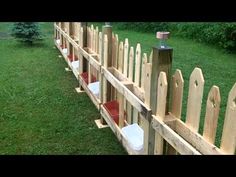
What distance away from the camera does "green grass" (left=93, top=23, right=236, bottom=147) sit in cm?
556

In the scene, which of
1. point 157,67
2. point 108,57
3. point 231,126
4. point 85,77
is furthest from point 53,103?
point 231,126

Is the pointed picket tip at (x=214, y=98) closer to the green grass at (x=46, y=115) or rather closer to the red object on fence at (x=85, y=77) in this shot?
the green grass at (x=46, y=115)

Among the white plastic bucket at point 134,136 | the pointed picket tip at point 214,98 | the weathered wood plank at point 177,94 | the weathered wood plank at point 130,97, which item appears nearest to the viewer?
the pointed picket tip at point 214,98

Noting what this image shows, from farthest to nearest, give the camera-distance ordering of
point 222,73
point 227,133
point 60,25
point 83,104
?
point 60,25 → point 222,73 → point 83,104 → point 227,133

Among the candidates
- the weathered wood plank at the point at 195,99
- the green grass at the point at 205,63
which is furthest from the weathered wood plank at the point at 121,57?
the weathered wood plank at the point at 195,99

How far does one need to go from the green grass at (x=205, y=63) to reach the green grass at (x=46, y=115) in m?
1.42

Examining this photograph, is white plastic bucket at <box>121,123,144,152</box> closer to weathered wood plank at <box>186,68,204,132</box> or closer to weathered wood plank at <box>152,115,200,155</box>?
weathered wood plank at <box>152,115,200,155</box>

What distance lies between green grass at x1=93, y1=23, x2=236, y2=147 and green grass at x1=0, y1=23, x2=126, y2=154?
1.42 m

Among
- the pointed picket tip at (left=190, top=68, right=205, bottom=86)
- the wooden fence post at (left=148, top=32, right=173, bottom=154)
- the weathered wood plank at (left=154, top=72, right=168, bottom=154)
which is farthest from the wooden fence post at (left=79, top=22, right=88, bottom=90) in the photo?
the pointed picket tip at (left=190, top=68, right=205, bottom=86)

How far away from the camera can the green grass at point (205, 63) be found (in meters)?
5.56
